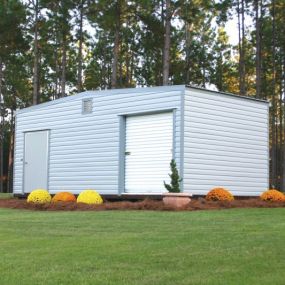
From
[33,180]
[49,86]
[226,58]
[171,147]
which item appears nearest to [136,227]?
[171,147]

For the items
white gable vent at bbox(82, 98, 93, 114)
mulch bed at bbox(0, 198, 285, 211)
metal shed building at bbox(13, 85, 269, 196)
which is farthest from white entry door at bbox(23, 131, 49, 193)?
mulch bed at bbox(0, 198, 285, 211)

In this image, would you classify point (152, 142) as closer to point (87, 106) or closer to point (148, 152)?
point (148, 152)

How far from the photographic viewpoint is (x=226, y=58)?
36250mm

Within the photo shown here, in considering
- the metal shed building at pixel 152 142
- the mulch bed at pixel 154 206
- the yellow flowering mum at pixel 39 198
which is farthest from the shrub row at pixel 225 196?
the yellow flowering mum at pixel 39 198

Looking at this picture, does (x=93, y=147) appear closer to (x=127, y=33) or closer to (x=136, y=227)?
(x=136, y=227)

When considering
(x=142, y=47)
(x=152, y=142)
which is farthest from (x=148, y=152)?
(x=142, y=47)

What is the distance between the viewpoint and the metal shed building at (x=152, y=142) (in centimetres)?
1412

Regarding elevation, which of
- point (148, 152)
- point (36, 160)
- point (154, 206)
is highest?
point (148, 152)

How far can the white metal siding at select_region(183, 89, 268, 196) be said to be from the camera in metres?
14.0

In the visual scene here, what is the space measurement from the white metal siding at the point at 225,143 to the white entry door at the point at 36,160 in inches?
212

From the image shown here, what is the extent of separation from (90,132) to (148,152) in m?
2.22

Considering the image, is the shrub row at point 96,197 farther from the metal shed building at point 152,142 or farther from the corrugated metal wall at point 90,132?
the corrugated metal wall at point 90,132

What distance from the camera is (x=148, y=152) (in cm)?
1480

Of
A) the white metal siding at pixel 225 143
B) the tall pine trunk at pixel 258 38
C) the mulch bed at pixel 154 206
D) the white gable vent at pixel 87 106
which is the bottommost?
the mulch bed at pixel 154 206
